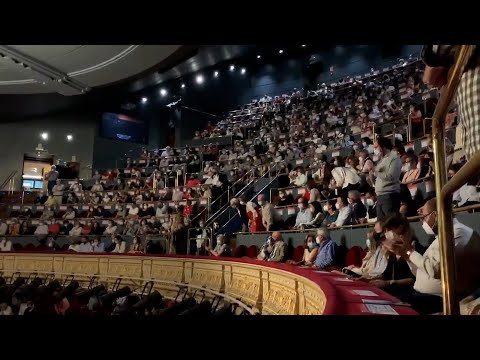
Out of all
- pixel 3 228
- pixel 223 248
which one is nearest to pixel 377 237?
pixel 223 248

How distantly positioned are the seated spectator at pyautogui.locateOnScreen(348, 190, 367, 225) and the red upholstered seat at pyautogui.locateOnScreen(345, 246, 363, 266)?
31.5 inches

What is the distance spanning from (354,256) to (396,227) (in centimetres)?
210

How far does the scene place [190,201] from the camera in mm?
10945

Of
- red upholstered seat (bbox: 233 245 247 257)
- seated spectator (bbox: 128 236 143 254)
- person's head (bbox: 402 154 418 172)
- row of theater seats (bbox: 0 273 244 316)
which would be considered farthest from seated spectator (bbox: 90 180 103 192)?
person's head (bbox: 402 154 418 172)

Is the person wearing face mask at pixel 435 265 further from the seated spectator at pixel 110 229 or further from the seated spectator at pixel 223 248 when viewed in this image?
the seated spectator at pixel 110 229

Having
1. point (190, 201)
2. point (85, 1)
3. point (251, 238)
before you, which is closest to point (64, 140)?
point (190, 201)

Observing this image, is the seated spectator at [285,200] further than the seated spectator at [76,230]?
No

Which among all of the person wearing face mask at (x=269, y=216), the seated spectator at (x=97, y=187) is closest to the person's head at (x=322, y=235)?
the person wearing face mask at (x=269, y=216)

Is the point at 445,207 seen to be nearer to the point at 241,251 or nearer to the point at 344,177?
the point at 344,177

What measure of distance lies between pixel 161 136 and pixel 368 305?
19.2 meters

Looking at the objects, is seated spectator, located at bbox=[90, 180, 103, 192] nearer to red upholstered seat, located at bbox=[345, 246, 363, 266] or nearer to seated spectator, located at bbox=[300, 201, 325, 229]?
seated spectator, located at bbox=[300, 201, 325, 229]

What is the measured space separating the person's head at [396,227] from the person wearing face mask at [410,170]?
2623mm

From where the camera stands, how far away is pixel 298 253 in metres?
5.65

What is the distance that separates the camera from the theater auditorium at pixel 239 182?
83.7 inches
